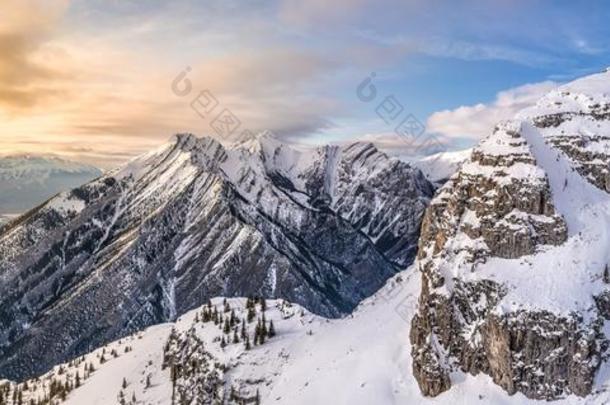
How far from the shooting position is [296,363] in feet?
488

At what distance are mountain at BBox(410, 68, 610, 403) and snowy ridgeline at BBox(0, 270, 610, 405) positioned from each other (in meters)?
4.07

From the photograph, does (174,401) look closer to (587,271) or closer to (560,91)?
(587,271)

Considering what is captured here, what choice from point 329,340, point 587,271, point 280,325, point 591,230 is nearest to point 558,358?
point 587,271

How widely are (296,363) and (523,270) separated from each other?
5832 cm

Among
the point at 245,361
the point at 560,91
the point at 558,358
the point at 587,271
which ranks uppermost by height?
the point at 560,91

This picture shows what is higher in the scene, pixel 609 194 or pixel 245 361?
pixel 245 361

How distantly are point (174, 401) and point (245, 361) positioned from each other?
87.5 ft

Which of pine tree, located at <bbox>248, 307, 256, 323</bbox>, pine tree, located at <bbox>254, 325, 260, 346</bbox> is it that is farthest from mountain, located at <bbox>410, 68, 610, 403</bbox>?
pine tree, located at <bbox>248, 307, 256, 323</bbox>

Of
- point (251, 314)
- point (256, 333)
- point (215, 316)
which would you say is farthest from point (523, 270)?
point (215, 316)

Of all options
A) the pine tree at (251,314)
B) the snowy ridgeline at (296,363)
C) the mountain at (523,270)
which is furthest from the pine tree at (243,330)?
the mountain at (523,270)

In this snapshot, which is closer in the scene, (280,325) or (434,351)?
(434,351)

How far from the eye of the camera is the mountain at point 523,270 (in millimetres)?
104812

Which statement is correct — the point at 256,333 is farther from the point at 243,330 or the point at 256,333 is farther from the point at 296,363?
the point at 296,363

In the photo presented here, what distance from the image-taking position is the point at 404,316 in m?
144
